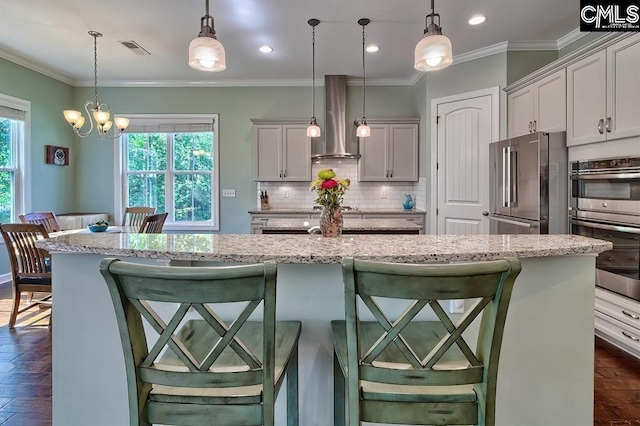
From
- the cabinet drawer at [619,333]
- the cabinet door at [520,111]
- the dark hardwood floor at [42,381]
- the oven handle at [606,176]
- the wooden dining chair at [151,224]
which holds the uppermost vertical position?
the cabinet door at [520,111]

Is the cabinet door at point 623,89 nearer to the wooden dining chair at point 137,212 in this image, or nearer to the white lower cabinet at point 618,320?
the white lower cabinet at point 618,320

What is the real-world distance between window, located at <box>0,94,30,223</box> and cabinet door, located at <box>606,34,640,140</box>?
6190mm

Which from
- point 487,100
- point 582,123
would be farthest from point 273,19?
point 582,123

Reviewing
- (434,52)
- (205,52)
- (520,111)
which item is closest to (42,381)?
(205,52)

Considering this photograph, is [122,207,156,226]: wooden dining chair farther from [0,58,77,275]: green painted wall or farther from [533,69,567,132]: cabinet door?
[533,69,567,132]: cabinet door

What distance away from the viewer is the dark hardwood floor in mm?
1897

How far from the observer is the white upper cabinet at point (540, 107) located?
3119mm

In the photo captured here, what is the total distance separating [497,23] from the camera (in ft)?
11.6

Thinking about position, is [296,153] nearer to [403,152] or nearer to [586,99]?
[403,152]

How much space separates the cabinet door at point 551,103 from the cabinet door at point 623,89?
1.54 ft

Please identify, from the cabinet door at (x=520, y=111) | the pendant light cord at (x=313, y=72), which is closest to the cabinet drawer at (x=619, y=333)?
the cabinet door at (x=520, y=111)

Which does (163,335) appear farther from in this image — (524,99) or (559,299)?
(524,99)

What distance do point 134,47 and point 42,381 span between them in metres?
3.56

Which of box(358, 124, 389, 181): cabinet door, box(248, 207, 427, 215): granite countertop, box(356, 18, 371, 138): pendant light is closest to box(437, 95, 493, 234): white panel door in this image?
box(248, 207, 427, 215): granite countertop
